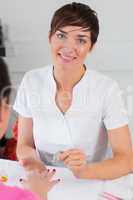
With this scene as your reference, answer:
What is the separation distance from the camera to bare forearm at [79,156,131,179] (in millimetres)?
1140

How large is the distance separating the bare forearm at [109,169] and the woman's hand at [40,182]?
0.10m

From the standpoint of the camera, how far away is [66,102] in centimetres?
134

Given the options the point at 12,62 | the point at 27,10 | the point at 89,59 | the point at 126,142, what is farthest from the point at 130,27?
the point at 126,142

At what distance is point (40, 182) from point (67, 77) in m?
0.45

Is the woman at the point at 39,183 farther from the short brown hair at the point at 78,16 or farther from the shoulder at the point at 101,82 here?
the short brown hair at the point at 78,16

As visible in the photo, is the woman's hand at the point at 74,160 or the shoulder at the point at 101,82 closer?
the woman's hand at the point at 74,160

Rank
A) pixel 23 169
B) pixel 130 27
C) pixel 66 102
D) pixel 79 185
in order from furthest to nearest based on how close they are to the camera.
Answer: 1. pixel 130 27
2. pixel 66 102
3. pixel 23 169
4. pixel 79 185

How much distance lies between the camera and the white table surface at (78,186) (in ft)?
3.43

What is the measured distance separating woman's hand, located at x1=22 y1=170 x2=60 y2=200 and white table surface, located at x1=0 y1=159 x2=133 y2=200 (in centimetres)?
2

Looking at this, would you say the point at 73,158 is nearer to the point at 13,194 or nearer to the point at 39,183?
the point at 39,183

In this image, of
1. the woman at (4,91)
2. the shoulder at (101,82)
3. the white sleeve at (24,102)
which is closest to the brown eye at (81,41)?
the shoulder at (101,82)

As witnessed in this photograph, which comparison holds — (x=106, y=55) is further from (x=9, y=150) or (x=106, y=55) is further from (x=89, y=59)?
(x=9, y=150)

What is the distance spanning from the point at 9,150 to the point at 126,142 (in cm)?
103

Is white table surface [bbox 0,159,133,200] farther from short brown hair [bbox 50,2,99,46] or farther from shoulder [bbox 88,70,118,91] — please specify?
short brown hair [bbox 50,2,99,46]
